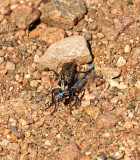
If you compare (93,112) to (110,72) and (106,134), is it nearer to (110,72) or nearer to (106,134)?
(106,134)

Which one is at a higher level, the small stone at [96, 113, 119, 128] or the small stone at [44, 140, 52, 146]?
the small stone at [96, 113, 119, 128]

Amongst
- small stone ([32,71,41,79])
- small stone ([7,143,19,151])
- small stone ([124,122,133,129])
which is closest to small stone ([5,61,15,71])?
small stone ([32,71,41,79])

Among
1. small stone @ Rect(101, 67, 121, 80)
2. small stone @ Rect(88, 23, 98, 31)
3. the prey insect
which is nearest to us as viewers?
the prey insect

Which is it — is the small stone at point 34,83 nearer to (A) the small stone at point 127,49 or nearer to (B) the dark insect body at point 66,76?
(B) the dark insect body at point 66,76

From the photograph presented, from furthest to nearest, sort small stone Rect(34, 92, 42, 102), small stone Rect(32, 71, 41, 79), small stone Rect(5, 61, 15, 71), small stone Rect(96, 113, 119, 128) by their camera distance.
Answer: small stone Rect(5, 61, 15, 71)
small stone Rect(32, 71, 41, 79)
small stone Rect(34, 92, 42, 102)
small stone Rect(96, 113, 119, 128)

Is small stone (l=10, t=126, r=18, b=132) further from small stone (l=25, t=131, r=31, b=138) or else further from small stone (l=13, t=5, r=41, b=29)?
small stone (l=13, t=5, r=41, b=29)

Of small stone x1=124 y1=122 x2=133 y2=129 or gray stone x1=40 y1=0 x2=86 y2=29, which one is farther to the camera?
gray stone x1=40 y1=0 x2=86 y2=29

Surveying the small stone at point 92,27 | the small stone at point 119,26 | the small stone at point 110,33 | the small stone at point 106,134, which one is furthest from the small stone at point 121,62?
the small stone at point 106,134
